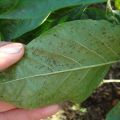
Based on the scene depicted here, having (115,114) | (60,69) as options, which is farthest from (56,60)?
(115,114)

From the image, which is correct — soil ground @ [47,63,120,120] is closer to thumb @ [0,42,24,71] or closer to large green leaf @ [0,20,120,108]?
thumb @ [0,42,24,71]

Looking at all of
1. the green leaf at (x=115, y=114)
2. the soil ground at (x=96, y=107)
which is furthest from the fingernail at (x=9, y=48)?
the soil ground at (x=96, y=107)

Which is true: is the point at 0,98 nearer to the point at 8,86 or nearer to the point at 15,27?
the point at 8,86

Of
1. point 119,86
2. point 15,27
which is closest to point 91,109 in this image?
point 119,86

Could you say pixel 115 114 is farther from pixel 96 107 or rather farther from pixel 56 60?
pixel 96 107

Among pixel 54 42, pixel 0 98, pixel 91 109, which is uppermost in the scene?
pixel 54 42

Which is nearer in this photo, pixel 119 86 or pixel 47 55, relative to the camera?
pixel 47 55
